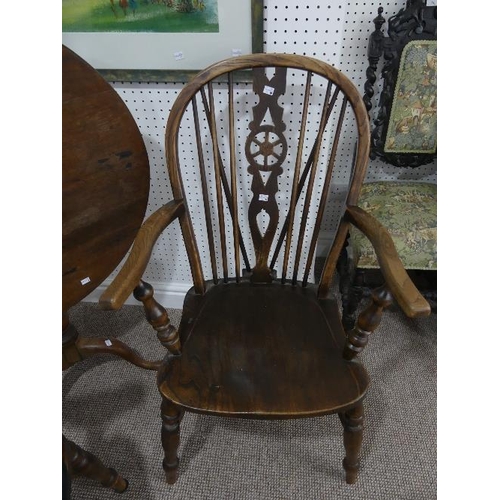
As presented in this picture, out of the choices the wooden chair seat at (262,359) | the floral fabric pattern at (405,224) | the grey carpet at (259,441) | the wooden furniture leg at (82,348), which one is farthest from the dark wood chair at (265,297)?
the wooden furniture leg at (82,348)

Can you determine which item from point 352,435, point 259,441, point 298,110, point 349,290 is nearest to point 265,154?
point 298,110

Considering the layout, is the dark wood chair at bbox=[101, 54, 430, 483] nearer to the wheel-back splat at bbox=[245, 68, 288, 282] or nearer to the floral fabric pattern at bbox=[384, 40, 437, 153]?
the wheel-back splat at bbox=[245, 68, 288, 282]

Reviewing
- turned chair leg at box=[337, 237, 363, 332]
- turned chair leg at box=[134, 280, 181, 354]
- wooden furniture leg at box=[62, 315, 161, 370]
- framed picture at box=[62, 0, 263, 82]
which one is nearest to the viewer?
turned chair leg at box=[134, 280, 181, 354]

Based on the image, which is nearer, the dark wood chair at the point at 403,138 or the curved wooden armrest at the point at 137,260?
the curved wooden armrest at the point at 137,260

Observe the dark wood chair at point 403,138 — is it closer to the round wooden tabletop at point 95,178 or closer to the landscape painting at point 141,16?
the landscape painting at point 141,16

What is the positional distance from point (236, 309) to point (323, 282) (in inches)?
10.6

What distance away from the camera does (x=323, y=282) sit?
1.18 m

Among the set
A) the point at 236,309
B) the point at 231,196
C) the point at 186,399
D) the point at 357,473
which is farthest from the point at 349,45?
the point at 357,473

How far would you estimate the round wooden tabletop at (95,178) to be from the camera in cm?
91

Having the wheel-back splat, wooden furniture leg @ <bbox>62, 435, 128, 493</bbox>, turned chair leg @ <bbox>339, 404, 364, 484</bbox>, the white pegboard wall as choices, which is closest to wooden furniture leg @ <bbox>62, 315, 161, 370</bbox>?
wooden furniture leg @ <bbox>62, 435, 128, 493</bbox>

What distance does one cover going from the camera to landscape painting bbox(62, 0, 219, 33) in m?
1.15

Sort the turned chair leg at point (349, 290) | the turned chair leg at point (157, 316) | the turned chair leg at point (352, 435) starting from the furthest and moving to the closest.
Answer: the turned chair leg at point (349, 290), the turned chair leg at point (352, 435), the turned chair leg at point (157, 316)

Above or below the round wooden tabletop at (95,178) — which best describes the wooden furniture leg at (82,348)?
below

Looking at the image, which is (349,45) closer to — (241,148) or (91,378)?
(241,148)
